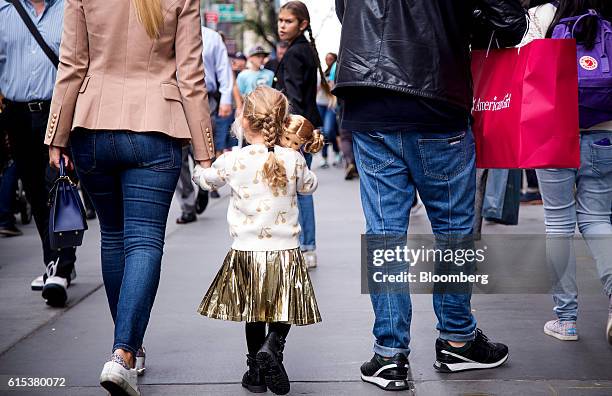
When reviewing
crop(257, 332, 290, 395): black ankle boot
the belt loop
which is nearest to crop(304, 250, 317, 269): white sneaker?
the belt loop

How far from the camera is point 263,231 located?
13.5 feet

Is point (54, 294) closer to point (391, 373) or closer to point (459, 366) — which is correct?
point (391, 373)

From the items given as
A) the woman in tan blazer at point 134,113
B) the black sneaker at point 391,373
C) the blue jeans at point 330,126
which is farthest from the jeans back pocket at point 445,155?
the blue jeans at point 330,126

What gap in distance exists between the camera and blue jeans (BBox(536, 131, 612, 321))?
15.8 feet

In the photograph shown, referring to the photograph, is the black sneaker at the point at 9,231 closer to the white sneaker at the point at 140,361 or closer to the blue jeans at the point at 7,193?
the blue jeans at the point at 7,193

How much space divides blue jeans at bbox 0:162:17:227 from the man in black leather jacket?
5.75 meters

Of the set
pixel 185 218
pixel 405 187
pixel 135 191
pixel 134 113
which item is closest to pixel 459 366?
pixel 405 187

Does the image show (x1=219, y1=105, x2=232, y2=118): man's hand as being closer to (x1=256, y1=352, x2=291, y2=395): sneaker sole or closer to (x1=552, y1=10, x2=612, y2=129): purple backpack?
(x1=552, y1=10, x2=612, y2=129): purple backpack

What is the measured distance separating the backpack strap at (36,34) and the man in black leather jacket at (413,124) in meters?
2.32

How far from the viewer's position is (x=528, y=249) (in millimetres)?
7695

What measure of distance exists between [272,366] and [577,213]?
1.92m

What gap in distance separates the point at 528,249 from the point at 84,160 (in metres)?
4.51

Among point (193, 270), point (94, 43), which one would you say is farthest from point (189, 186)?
point (94, 43)

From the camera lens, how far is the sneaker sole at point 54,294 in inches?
233
